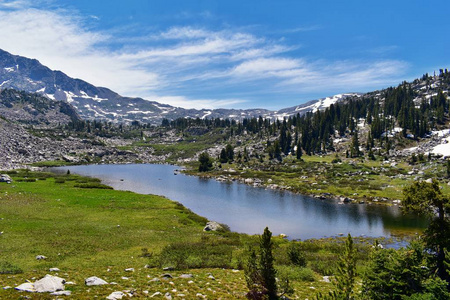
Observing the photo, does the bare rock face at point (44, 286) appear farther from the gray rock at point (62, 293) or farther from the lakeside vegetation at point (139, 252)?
the lakeside vegetation at point (139, 252)

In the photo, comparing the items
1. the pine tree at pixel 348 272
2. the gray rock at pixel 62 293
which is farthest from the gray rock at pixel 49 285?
the pine tree at pixel 348 272

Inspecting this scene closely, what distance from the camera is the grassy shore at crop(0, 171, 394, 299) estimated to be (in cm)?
2283

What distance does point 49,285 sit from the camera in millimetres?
19422

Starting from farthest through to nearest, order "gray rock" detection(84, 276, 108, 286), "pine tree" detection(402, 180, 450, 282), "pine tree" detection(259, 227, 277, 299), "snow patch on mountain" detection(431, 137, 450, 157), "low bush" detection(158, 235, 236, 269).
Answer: "snow patch on mountain" detection(431, 137, 450, 157)
"low bush" detection(158, 235, 236, 269)
"gray rock" detection(84, 276, 108, 286)
"pine tree" detection(259, 227, 277, 299)
"pine tree" detection(402, 180, 450, 282)

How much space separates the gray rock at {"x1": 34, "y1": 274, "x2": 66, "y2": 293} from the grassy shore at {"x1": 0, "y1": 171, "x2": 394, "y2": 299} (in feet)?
2.87

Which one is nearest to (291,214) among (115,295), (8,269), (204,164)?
(115,295)

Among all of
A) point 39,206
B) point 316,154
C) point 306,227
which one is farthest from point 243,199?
point 316,154

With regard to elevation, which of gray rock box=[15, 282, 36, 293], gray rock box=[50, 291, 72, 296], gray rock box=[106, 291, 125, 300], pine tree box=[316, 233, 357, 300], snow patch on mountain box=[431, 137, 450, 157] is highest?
snow patch on mountain box=[431, 137, 450, 157]

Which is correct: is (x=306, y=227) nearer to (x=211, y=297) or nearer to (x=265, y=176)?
(x=211, y=297)

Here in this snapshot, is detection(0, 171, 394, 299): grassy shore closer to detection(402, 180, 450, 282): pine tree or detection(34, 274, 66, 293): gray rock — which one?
detection(34, 274, 66, 293): gray rock

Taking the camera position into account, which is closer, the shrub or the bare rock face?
the bare rock face

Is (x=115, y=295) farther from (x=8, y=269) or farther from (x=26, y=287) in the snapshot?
(x=8, y=269)

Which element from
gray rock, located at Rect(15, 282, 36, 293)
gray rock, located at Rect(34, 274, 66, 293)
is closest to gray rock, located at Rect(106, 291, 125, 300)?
gray rock, located at Rect(34, 274, 66, 293)

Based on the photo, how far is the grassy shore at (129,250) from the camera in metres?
22.8
